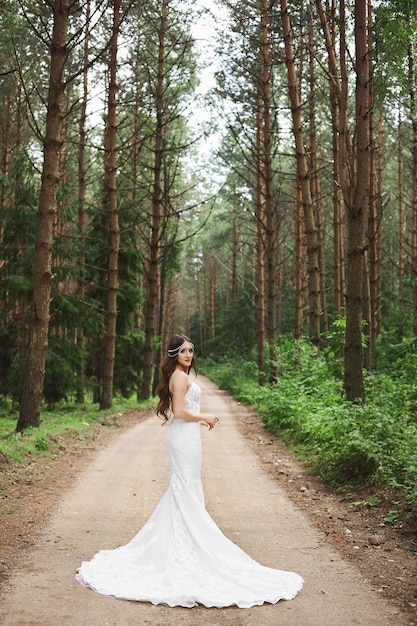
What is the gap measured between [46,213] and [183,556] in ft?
27.0

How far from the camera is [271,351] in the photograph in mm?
21688

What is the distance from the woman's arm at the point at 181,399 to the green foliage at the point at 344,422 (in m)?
2.75

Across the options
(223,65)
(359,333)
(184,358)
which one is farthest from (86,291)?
(184,358)

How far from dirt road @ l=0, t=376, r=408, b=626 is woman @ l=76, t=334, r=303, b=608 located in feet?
0.42

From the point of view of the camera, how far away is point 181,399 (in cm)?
559

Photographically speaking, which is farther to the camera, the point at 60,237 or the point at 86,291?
the point at 86,291

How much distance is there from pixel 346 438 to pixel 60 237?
1123cm

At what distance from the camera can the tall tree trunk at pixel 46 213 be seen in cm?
1183

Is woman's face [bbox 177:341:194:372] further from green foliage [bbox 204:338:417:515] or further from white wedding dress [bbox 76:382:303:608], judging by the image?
green foliage [bbox 204:338:417:515]

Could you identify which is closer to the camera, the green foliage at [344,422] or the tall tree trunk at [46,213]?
the green foliage at [344,422]

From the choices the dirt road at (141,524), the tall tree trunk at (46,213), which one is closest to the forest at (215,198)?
the tall tree trunk at (46,213)

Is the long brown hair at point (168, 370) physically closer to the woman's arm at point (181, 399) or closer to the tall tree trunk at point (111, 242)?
the woman's arm at point (181, 399)

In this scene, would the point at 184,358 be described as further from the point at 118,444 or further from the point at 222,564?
the point at 118,444

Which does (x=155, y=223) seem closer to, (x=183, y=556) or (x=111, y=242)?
(x=111, y=242)
